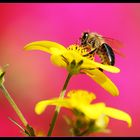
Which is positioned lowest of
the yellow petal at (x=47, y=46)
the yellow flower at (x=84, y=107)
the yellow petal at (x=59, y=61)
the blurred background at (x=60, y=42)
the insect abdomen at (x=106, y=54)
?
the blurred background at (x=60, y=42)

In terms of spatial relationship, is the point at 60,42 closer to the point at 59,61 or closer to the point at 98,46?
the point at 98,46

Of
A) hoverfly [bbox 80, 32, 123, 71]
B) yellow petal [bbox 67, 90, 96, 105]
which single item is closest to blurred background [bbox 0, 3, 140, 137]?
hoverfly [bbox 80, 32, 123, 71]

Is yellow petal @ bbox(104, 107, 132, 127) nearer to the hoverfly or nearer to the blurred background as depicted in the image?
the hoverfly

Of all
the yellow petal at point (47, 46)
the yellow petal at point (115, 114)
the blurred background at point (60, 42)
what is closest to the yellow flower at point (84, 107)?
the yellow petal at point (115, 114)

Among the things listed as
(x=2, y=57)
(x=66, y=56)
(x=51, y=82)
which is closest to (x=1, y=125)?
(x=51, y=82)

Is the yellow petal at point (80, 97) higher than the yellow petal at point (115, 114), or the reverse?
the yellow petal at point (80, 97)

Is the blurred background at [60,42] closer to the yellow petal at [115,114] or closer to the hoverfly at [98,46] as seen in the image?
the hoverfly at [98,46]
